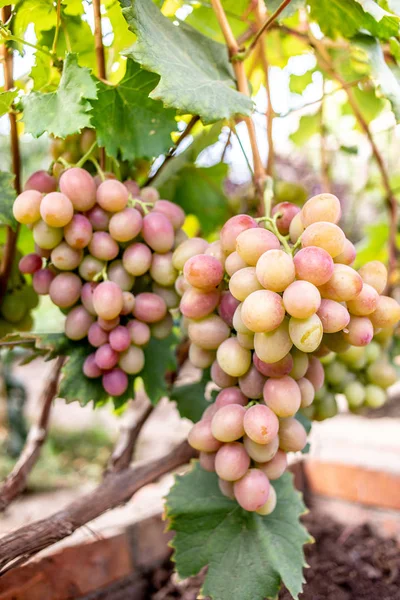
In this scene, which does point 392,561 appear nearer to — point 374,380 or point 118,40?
point 374,380

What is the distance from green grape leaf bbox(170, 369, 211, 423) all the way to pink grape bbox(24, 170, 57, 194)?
37cm

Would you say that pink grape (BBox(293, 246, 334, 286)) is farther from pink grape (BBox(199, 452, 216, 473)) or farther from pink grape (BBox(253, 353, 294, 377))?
pink grape (BBox(199, 452, 216, 473))

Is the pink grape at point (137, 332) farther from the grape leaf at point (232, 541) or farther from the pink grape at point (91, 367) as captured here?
the grape leaf at point (232, 541)

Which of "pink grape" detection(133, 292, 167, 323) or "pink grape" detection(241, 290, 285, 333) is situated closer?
"pink grape" detection(241, 290, 285, 333)


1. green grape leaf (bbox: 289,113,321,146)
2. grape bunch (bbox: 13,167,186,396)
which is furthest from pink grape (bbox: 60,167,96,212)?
green grape leaf (bbox: 289,113,321,146)

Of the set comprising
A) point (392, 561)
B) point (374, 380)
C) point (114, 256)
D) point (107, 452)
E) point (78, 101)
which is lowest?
point (107, 452)

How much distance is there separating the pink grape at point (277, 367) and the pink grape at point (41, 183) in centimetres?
29

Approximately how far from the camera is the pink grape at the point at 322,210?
1.62ft

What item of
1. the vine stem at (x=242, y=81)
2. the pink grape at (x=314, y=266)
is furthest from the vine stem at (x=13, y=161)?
the pink grape at (x=314, y=266)

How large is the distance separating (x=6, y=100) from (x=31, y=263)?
17 cm

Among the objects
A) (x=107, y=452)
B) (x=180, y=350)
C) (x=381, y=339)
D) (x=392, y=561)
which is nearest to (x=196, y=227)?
(x=180, y=350)

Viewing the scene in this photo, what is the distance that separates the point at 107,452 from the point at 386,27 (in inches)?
91.1

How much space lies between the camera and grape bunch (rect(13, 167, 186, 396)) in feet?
1.84

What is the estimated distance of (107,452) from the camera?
2.55m
